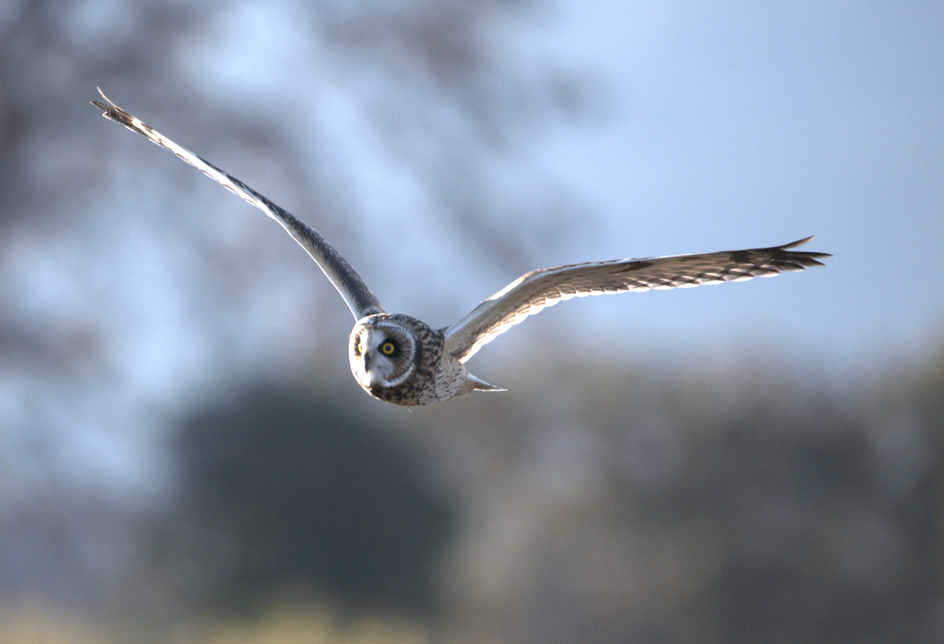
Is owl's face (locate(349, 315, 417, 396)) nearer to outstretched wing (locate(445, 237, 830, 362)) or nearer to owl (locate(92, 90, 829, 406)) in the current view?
owl (locate(92, 90, 829, 406))

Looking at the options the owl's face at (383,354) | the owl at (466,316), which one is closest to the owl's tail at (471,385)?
the owl at (466,316)

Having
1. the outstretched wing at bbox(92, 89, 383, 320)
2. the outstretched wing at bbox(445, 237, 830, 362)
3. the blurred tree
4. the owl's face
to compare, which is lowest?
the owl's face

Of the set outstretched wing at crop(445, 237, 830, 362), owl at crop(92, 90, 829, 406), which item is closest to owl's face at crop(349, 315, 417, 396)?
owl at crop(92, 90, 829, 406)

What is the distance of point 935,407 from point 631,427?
12.5 feet

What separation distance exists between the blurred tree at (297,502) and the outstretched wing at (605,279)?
36.9 feet

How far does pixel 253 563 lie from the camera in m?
12.5

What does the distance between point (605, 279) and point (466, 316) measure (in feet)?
1.21

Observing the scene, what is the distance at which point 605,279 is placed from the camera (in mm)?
1724

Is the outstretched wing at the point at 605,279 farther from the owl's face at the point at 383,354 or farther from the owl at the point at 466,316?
the owl's face at the point at 383,354

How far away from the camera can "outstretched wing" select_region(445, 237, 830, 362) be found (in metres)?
1.47

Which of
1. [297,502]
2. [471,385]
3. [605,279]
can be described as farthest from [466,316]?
[297,502]

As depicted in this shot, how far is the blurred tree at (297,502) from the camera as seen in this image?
1253 centimetres

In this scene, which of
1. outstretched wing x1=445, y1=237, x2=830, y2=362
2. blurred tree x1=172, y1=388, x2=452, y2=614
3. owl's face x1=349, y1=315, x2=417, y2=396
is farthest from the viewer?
blurred tree x1=172, y1=388, x2=452, y2=614

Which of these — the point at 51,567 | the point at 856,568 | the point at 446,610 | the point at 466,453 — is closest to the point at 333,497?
the point at 466,453
